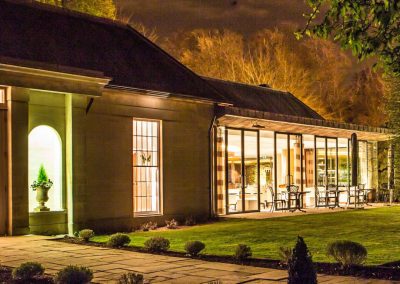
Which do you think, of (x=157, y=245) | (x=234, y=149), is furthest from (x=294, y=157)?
(x=157, y=245)

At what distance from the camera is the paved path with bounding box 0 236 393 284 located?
310 inches

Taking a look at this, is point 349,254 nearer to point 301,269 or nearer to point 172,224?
point 301,269

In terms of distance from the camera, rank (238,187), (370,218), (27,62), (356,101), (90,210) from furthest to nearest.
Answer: (356,101) → (238,187) → (370,218) → (90,210) → (27,62)

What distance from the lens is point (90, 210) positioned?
14.0 meters

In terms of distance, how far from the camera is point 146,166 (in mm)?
15773

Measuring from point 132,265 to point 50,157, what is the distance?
210 inches

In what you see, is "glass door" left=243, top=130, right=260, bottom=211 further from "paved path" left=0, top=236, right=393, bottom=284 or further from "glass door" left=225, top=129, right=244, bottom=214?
"paved path" left=0, top=236, right=393, bottom=284

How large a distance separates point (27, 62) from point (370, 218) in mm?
10427

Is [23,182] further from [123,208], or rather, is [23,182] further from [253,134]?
[253,134]

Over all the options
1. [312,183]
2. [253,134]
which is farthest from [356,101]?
[253,134]

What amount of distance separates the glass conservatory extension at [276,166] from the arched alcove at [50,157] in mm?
5508

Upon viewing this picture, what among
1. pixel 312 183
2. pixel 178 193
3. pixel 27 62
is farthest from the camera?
pixel 312 183

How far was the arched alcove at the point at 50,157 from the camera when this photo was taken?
43.8ft

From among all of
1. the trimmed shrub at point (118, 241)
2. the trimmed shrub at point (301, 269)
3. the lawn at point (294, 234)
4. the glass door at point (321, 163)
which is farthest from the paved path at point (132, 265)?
the glass door at point (321, 163)
